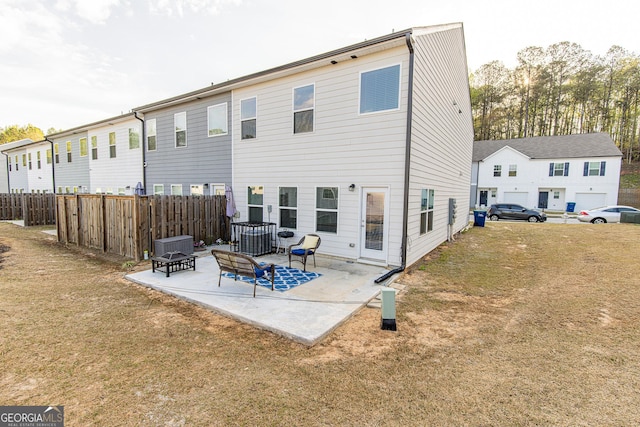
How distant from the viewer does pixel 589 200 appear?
86.2 ft

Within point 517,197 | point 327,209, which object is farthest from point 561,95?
point 327,209

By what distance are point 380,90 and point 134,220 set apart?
758cm

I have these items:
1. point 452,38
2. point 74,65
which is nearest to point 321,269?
point 452,38

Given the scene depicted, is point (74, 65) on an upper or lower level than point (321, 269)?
upper

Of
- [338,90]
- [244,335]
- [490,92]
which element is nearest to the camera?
[244,335]

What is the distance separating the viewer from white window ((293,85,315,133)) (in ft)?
28.0

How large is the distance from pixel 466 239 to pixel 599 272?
17.7 feet

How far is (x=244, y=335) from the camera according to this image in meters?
4.07

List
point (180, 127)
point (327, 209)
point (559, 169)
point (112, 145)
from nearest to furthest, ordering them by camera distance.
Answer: point (327, 209) < point (180, 127) < point (112, 145) < point (559, 169)

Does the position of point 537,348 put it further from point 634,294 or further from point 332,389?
point 634,294

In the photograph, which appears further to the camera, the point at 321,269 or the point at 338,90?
the point at 338,90

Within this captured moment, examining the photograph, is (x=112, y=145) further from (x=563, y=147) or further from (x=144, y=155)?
(x=563, y=147)

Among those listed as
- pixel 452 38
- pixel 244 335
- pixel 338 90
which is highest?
pixel 452 38

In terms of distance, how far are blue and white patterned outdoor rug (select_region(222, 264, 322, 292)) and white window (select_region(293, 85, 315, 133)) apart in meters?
4.27
